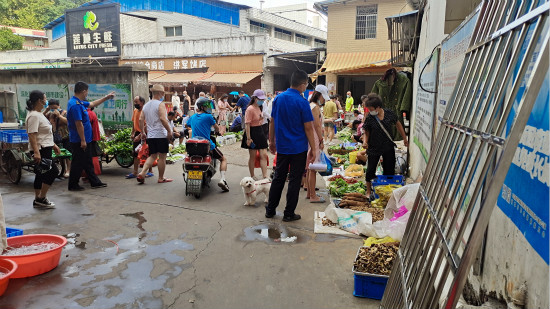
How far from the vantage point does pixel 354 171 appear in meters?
8.29

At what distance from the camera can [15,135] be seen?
752 cm

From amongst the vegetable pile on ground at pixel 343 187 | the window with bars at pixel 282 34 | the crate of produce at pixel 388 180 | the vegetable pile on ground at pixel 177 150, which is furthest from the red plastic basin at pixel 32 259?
the window with bars at pixel 282 34

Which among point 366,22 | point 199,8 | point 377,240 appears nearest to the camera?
point 377,240

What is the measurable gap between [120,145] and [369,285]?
7201 mm

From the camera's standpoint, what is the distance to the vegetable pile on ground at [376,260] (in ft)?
11.3

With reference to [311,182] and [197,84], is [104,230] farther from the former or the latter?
[197,84]

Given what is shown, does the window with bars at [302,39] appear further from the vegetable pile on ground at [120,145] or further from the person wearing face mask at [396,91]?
the vegetable pile on ground at [120,145]

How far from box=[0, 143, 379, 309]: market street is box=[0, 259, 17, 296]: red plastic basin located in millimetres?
126

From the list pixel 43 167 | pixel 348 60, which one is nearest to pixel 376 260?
pixel 43 167

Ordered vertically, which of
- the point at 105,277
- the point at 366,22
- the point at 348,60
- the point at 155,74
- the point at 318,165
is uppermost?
the point at 366,22

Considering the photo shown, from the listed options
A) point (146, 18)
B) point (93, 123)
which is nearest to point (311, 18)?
point (146, 18)

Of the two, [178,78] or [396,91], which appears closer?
[396,91]

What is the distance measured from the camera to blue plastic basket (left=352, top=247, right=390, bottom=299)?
332cm

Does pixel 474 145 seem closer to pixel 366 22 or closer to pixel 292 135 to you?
pixel 292 135
